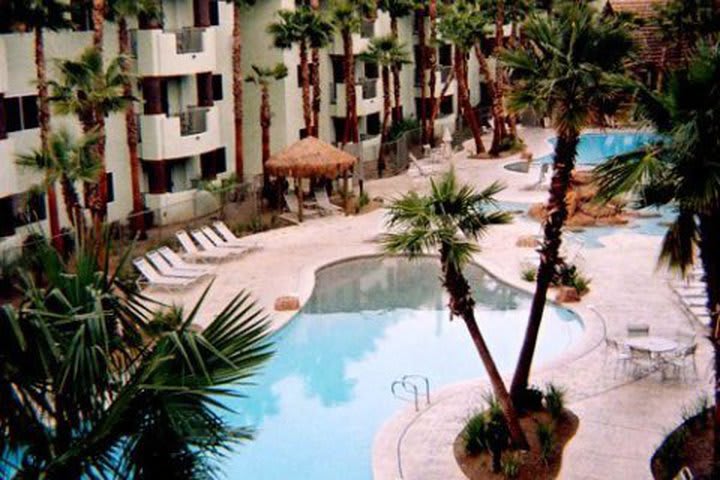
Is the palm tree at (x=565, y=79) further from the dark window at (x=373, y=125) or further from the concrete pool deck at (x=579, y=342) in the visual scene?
the dark window at (x=373, y=125)

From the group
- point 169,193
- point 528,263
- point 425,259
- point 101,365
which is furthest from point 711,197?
point 169,193

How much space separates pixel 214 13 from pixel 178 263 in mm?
13201

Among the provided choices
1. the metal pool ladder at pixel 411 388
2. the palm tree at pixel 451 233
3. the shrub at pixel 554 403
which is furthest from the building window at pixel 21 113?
the shrub at pixel 554 403

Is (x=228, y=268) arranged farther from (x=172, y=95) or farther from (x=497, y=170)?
(x=497, y=170)

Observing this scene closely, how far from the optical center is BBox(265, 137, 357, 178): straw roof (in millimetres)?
31188

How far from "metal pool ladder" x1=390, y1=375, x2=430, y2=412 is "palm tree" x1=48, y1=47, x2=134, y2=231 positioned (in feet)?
29.1

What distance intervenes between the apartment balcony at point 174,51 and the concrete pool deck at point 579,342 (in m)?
6.15

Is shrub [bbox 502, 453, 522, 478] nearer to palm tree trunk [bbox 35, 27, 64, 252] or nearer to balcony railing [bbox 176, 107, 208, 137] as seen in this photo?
palm tree trunk [bbox 35, 27, 64, 252]

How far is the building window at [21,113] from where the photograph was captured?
88.3ft

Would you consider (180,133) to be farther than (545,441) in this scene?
Yes

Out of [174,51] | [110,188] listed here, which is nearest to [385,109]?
[174,51]

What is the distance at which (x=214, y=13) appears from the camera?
1415 inches

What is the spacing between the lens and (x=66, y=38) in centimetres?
2889

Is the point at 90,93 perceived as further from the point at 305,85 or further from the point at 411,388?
the point at 305,85
